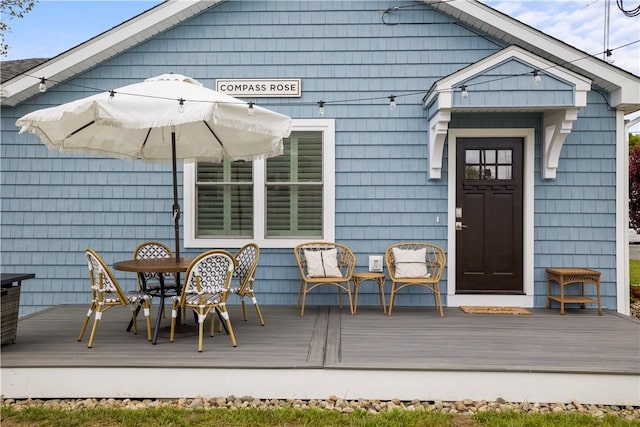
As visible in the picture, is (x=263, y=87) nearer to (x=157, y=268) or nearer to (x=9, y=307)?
(x=157, y=268)

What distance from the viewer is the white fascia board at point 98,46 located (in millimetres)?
5480

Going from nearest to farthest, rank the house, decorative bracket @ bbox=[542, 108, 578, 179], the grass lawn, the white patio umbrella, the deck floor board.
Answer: the grass lawn → the deck floor board → the white patio umbrella → decorative bracket @ bbox=[542, 108, 578, 179] → the house

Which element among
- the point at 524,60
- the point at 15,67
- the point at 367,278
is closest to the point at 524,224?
the point at 524,60

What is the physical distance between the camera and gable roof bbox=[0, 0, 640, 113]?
17.3 feet

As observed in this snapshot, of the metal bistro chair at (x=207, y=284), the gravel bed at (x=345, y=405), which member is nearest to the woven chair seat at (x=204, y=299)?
the metal bistro chair at (x=207, y=284)

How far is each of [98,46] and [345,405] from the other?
4669mm

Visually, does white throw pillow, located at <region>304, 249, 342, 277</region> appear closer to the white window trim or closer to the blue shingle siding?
the white window trim

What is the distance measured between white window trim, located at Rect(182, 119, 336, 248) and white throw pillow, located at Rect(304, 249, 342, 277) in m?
0.42

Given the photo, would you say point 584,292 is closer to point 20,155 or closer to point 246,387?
point 246,387

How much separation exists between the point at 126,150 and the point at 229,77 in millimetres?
1581

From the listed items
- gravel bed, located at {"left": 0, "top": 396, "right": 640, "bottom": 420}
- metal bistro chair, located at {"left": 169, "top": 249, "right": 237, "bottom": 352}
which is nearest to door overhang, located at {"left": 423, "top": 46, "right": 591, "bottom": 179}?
metal bistro chair, located at {"left": 169, "top": 249, "right": 237, "bottom": 352}

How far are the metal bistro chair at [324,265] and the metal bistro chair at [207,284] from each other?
4.23 ft

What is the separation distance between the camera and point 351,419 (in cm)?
307

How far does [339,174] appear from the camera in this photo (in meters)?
5.74
